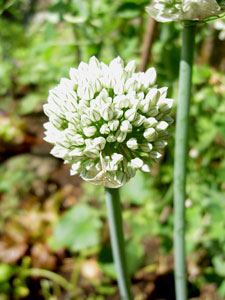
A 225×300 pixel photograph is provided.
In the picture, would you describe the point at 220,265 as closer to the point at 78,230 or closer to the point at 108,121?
the point at 78,230

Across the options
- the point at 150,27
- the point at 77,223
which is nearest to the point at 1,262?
the point at 77,223

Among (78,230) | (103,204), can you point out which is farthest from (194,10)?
(103,204)

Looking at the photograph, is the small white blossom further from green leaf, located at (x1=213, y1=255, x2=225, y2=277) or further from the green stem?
green leaf, located at (x1=213, y1=255, x2=225, y2=277)

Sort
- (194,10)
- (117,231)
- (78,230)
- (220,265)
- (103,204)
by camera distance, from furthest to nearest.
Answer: (103,204) → (78,230) → (220,265) → (117,231) → (194,10)

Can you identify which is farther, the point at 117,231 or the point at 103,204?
the point at 103,204

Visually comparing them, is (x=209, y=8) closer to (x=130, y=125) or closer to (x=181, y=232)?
(x=130, y=125)

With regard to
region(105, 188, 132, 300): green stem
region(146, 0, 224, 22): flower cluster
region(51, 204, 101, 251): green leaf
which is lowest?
region(51, 204, 101, 251): green leaf

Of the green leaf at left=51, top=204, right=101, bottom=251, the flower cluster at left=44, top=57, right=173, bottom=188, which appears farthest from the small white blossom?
the green leaf at left=51, top=204, right=101, bottom=251
